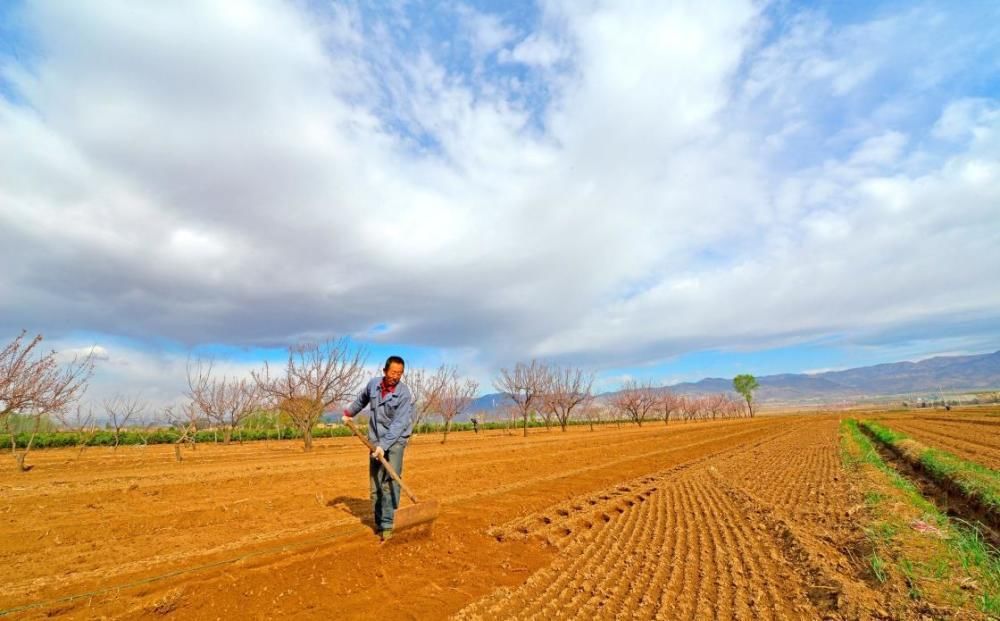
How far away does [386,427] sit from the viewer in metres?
5.79

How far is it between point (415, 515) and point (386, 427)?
1.13m

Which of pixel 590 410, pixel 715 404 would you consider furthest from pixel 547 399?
pixel 715 404

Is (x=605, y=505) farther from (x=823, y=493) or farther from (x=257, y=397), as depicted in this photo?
(x=257, y=397)

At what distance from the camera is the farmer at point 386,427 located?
5.52 metres

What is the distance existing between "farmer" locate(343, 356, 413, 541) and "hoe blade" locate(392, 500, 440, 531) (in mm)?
223

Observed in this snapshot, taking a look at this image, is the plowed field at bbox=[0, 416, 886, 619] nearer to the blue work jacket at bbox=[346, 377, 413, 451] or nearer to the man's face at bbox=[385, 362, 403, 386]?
the blue work jacket at bbox=[346, 377, 413, 451]

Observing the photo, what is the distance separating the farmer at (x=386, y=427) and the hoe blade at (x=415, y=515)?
0.22 m

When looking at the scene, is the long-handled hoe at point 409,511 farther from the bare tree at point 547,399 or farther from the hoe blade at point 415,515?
the bare tree at point 547,399

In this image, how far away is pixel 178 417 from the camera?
103 ft

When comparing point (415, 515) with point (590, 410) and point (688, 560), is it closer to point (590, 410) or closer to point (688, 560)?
point (688, 560)

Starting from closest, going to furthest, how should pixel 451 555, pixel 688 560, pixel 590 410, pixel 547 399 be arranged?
pixel 688 560, pixel 451 555, pixel 547 399, pixel 590 410

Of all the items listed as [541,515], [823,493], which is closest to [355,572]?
[541,515]

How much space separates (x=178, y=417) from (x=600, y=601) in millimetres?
36594

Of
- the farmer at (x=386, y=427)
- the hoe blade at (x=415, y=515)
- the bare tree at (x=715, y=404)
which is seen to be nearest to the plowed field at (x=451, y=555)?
the hoe blade at (x=415, y=515)
